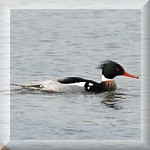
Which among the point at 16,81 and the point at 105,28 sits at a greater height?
the point at 105,28

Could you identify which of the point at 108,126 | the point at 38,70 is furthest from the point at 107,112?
the point at 38,70

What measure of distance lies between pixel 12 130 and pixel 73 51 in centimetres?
52

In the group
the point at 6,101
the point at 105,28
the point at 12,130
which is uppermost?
the point at 105,28

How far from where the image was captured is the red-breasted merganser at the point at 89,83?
8.15ft

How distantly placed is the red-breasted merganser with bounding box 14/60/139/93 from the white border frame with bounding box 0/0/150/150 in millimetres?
125

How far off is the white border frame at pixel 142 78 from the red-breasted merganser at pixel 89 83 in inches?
4.9

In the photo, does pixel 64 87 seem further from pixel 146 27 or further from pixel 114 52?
pixel 146 27

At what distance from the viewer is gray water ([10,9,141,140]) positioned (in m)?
2.48

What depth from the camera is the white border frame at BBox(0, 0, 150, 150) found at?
248 centimetres

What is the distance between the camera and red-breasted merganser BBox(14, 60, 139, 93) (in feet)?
8.15

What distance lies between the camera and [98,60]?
2488 millimetres

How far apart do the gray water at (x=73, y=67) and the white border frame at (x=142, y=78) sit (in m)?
0.03

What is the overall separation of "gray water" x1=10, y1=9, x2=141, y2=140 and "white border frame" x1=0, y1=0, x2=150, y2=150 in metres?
0.03

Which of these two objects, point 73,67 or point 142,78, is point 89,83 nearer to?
point 73,67
